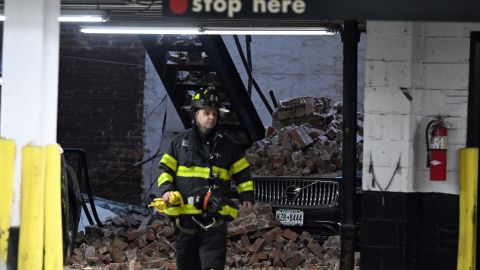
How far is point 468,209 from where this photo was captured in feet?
26.4

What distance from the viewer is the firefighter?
7.74m

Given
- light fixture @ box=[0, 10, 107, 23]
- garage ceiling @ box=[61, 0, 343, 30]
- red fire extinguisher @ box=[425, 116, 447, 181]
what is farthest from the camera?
light fixture @ box=[0, 10, 107, 23]

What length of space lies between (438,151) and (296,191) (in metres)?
3.89

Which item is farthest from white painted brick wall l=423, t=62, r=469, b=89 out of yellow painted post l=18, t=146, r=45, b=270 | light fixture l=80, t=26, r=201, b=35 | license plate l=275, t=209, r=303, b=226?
license plate l=275, t=209, r=303, b=226

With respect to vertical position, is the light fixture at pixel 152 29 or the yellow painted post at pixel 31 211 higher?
the light fixture at pixel 152 29

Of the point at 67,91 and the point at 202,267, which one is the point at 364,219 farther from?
the point at 67,91

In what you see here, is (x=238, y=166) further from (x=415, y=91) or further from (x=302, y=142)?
(x=302, y=142)

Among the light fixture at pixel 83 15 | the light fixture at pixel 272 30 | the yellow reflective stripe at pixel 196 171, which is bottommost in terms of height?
the yellow reflective stripe at pixel 196 171

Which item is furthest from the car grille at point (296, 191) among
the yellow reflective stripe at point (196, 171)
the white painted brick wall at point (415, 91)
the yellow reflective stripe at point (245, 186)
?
the yellow reflective stripe at point (196, 171)

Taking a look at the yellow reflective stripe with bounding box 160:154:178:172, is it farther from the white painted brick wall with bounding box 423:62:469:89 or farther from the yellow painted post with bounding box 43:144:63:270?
the white painted brick wall with bounding box 423:62:469:89

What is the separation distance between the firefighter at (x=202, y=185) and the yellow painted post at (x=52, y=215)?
0.92m

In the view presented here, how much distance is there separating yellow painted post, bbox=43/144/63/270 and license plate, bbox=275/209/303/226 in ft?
16.0

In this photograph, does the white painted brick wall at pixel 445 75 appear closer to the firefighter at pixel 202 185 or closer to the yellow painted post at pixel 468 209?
the yellow painted post at pixel 468 209

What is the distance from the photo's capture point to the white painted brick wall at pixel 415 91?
8.26m
